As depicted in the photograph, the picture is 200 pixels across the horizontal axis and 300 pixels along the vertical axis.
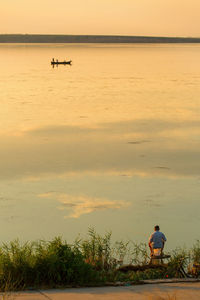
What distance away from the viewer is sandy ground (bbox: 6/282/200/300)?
10.3 metres

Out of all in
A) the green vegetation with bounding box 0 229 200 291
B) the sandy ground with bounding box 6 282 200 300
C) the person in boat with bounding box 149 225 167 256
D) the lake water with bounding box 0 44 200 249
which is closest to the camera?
the sandy ground with bounding box 6 282 200 300

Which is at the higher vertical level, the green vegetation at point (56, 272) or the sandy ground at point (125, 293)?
the green vegetation at point (56, 272)

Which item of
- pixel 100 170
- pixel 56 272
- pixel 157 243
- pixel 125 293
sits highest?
pixel 100 170

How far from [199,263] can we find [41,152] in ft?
51.3

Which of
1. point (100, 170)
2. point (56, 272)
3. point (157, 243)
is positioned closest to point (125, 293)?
point (56, 272)

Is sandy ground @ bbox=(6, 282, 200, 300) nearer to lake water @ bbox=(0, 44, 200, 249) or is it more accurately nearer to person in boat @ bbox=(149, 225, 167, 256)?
person in boat @ bbox=(149, 225, 167, 256)

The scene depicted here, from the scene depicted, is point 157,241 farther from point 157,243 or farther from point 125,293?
A: point 125,293

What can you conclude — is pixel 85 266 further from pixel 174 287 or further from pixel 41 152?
pixel 41 152

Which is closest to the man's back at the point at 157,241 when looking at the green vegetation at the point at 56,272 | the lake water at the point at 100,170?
the green vegetation at the point at 56,272

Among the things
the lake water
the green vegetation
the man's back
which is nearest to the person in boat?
the man's back

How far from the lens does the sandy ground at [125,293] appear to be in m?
10.3

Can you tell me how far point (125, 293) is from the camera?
1062cm

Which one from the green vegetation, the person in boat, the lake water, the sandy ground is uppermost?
the lake water

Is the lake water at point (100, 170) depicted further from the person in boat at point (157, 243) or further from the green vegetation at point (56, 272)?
the green vegetation at point (56, 272)
